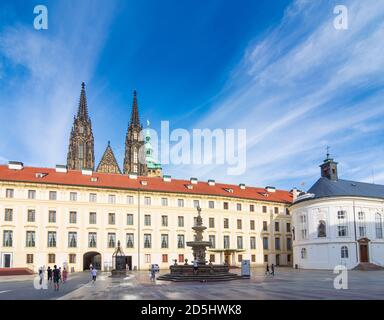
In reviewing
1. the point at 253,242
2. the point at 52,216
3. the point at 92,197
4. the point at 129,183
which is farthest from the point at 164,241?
the point at 52,216

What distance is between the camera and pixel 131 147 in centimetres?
13388

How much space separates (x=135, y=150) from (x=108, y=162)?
56.0ft

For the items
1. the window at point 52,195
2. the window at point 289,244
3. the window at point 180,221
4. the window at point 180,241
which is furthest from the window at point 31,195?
the window at point 289,244

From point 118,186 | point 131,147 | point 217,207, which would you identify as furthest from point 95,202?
point 131,147

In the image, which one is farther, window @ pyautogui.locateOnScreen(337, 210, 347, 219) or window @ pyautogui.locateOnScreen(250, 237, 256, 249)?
window @ pyautogui.locateOnScreen(250, 237, 256, 249)

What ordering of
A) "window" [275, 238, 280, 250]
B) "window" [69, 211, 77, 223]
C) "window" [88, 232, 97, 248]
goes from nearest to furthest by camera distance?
"window" [69, 211, 77, 223]
"window" [88, 232, 97, 248]
"window" [275, 238, 280, 250]

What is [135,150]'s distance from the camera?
438 ft

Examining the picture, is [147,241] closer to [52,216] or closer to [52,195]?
[52,216]

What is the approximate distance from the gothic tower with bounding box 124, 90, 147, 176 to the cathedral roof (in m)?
10.8

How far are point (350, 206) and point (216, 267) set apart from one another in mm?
32333

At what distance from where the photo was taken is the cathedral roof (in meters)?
117

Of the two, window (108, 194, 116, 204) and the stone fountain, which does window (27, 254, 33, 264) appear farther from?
the stone fountain

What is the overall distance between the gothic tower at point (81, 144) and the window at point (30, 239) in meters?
56.0

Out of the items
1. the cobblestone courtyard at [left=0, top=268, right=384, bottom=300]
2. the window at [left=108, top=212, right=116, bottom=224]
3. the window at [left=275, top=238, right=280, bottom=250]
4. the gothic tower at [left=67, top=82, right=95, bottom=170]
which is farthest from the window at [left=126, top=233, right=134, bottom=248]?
the gothic tower at [left=67, top=82, right=95, bottom=170]
